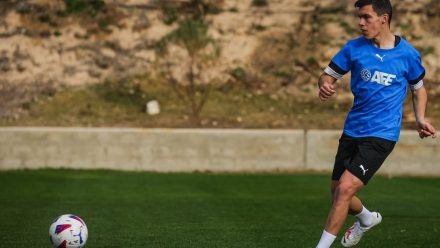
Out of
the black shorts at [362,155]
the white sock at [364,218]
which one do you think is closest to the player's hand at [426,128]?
the black shorts at [362,155]

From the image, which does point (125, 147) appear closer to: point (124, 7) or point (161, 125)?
point (161, 125)

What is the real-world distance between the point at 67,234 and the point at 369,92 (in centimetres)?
288

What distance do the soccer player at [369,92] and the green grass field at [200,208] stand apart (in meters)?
1.57

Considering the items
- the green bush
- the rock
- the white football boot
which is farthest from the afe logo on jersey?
the green bush

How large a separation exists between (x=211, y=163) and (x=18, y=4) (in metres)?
9.66

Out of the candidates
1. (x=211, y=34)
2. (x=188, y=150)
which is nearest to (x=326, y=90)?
(x=188, y=150)

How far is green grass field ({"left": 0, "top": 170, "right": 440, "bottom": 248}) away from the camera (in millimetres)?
9438

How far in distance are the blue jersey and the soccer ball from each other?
2521mm

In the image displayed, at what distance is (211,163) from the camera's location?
17.8m

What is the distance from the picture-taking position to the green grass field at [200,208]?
944 cm

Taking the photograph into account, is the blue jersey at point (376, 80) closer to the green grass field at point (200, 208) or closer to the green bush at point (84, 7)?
the green grass field at point (200, 208)

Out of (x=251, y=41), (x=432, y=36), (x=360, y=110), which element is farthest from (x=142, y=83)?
(x=360, y=110)

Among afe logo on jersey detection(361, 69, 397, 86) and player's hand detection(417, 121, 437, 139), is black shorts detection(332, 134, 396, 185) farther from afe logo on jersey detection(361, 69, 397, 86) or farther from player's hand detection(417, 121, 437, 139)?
afe logo on jersey detection(361, 69, 397, 86)

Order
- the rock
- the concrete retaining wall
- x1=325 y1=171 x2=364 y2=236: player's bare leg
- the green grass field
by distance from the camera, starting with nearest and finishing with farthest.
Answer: x1=325 y1=171 x2=364 y2=236: player's bare leg < the green grass field < the concrete retaining wall < the rock
